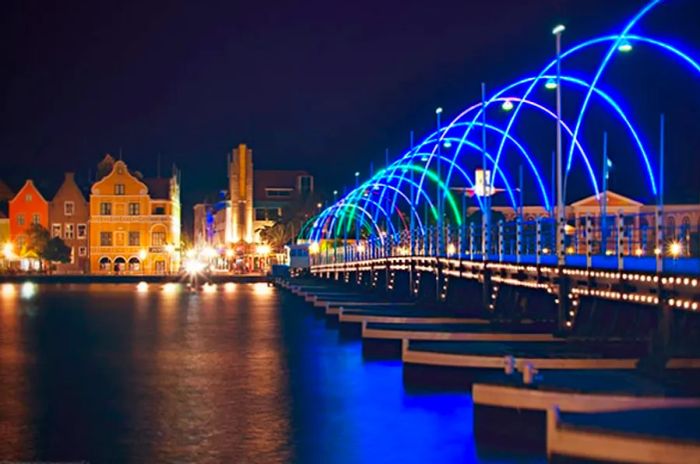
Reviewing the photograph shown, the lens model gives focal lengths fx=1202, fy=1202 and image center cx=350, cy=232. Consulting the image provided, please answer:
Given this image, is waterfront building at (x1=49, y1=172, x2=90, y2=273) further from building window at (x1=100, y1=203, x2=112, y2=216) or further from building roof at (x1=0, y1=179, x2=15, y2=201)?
building roof at (x1=0, y1=179, x2=15, y2=201)

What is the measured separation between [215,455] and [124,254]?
404 ft

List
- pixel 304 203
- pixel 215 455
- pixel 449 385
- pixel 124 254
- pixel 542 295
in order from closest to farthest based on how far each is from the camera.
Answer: pixel 215 455 < pixel 449 385 < pixel 542 295 < pixel 124 254 < pixel 304 203

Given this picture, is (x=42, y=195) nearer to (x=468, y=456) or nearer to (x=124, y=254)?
(x=124, y=254)

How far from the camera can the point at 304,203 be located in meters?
165

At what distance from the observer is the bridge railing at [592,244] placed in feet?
82.8

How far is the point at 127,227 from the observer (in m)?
146

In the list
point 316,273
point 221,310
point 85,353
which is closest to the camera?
point 85,353

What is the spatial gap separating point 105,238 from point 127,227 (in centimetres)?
312

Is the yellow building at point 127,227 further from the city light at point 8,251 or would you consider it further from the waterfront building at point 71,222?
the city light at point 8,251

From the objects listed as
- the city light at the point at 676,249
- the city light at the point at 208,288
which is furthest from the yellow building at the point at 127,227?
the city light at the point at 676,249

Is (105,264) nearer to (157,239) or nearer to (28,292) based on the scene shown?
(157,239)

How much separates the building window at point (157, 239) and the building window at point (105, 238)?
5157 millimetres

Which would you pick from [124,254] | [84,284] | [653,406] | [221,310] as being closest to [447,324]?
[653,406]

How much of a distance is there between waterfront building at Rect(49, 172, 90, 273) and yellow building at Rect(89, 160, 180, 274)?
2526 millimetres
